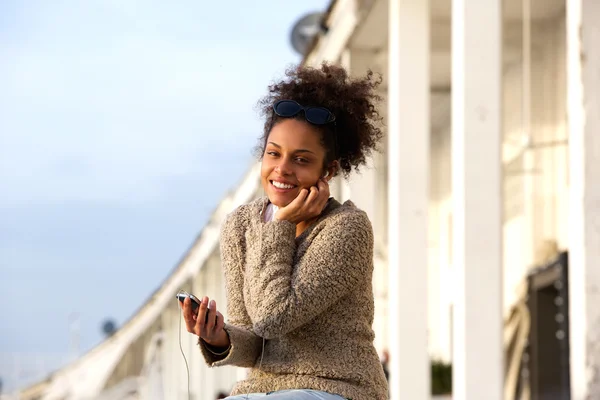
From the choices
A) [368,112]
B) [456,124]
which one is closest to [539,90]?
[456,124]

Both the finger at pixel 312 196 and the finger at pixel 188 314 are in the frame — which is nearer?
the finger at pixel 188 314

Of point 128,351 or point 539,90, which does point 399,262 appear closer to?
point 539,90

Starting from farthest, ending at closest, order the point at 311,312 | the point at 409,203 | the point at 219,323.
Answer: the point at 409,203
the point at 311,312
the point at 219,323

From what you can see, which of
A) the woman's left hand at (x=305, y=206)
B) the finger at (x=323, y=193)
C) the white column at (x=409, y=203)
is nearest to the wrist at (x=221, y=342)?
the woman's left hand at (x=305, y=206)

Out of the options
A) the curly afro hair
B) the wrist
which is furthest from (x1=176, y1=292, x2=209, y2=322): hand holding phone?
the curly afro hair

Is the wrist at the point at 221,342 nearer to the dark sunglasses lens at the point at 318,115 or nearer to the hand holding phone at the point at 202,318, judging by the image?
the hand holding phone at the point at 202,318

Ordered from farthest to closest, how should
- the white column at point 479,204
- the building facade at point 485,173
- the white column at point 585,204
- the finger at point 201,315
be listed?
the white column at point 479,204 < the building facade at point 485,173 < the white column at point 585,204 < the finger at point 201,315

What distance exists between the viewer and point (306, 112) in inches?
154

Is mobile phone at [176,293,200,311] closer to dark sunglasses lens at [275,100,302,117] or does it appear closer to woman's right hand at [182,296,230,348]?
woman's right hand at [182,296,230,348]

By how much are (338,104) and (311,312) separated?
0.67 meters

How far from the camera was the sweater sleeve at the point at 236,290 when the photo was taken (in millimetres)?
3748

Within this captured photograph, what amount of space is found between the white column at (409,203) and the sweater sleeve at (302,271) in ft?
17.6

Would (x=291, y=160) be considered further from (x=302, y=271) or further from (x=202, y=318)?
(x=202, y=318)

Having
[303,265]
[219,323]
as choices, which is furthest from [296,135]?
[219,323]
